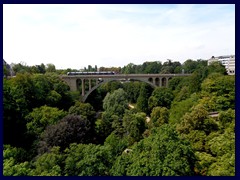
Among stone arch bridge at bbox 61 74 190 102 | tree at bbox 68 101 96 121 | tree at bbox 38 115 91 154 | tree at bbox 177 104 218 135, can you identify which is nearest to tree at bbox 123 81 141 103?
stone arch bridge at bbox 61 74 190 102

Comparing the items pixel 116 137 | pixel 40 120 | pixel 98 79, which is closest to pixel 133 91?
pixel 98 79

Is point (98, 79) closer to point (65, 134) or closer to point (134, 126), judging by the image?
point (134, 126)

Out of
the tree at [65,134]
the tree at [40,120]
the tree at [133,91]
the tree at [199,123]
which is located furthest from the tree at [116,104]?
the tree at [199,123]

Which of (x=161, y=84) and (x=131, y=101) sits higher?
(x=161, y=84)

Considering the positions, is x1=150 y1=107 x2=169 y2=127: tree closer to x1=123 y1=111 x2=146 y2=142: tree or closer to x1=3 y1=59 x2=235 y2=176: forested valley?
x1=3 y1=59 x2=235 y2=176: forested valley

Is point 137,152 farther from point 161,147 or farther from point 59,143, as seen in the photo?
point 59,143

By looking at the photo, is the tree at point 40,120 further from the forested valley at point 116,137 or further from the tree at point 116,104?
the tree at point 116,104

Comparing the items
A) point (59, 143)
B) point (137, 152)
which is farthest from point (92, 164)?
point (59, 143)
